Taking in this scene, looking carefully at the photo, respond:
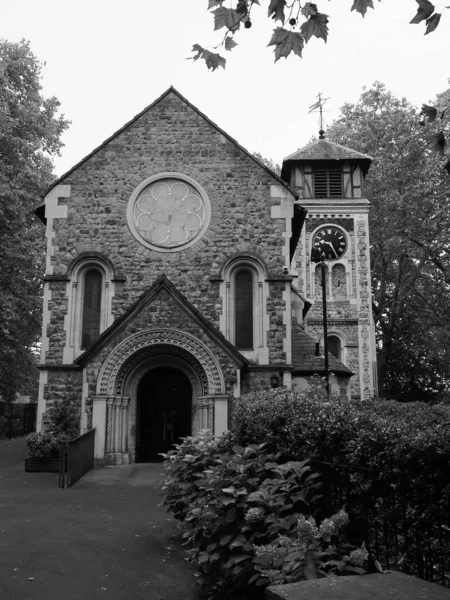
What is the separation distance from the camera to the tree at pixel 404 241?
101ft

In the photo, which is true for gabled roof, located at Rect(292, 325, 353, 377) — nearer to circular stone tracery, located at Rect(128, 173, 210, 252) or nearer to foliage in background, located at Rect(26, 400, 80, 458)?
circular stone tracery, located at Rect(128, 173, 210, 252)

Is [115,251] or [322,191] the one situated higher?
→ [322,191]

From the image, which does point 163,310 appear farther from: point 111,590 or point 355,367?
point 355,367

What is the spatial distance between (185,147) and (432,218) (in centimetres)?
1476

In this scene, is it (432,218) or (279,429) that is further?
(432,218)

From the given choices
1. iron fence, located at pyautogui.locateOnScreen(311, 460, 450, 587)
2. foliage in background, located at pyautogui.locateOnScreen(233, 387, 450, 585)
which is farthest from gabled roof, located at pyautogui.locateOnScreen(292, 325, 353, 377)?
iron fence, located at pyautogui.locateOnScreen(311, 460, 450, 587)

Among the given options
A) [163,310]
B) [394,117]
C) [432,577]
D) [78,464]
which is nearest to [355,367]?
[394,117]

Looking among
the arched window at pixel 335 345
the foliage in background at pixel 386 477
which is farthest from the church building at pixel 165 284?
the arched window at pixel 335 345

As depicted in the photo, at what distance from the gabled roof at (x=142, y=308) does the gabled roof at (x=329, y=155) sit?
19096mm

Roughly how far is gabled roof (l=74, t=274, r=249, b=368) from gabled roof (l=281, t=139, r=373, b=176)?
19096mm

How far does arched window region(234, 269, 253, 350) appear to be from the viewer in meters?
18.2

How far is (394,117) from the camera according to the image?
1419 inches

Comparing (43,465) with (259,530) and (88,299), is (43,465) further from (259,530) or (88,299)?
(259,530)

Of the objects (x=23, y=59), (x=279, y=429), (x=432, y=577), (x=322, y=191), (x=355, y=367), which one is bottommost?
(x=432, y=577)
